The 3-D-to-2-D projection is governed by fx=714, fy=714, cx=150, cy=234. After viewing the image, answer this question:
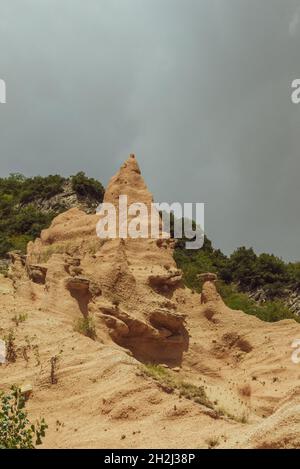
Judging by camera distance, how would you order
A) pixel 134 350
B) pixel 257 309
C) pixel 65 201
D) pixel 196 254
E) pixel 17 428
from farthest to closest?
pixel 65 201
pixel 196 254
pixel 257 309
pixel 134 350
pixel 17 428

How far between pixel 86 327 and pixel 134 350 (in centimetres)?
262

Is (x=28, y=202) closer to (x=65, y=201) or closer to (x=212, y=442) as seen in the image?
(x=65, y=201)

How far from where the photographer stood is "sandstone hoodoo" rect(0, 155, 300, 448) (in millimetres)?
15148

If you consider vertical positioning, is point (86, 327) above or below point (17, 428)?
above

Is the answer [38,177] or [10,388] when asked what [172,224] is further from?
[10,388]

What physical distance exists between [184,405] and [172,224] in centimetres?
3489

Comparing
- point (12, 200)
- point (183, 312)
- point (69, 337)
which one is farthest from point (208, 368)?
point (12, 200)

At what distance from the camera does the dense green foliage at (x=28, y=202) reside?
45.0 m

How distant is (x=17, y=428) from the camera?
568 inches

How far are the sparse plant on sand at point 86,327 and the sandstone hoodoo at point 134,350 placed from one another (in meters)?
0.04

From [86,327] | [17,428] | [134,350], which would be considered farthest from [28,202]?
[17,428]

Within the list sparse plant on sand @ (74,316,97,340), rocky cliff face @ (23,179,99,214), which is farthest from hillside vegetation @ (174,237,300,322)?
sparse plant on sand @ (74,316,97,340)

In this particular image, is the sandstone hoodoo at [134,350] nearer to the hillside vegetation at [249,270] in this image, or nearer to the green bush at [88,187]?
the hillside vegetation at [249,270]

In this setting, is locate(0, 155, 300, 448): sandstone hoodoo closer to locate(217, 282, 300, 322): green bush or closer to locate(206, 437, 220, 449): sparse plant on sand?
locate(206, 437, 220, 449): sparse plant on sand
